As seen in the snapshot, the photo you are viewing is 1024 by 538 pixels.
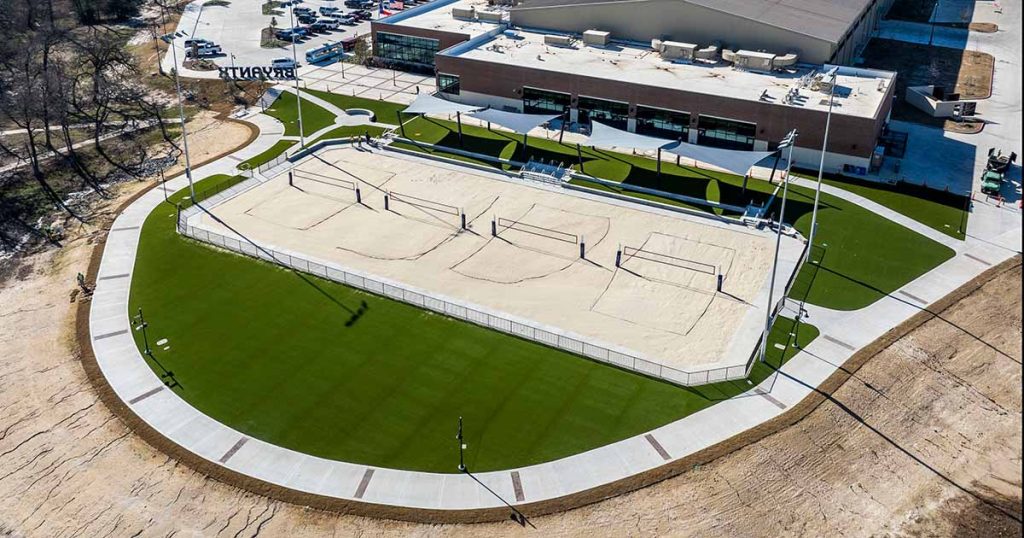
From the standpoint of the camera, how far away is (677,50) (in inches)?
3068

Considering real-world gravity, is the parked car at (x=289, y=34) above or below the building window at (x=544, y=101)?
above

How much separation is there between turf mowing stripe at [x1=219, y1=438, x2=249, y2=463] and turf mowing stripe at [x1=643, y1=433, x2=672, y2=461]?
20128 mm

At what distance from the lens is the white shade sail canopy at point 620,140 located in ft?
205

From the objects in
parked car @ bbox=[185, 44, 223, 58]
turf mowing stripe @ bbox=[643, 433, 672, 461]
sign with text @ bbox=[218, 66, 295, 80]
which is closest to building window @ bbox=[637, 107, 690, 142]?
turf mowing stripe @ bbox=[643, 433, 672, 461]

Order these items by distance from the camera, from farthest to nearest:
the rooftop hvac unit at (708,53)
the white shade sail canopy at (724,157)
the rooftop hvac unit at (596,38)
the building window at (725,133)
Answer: the rooftop hvac unit at (596,38), the rooftop hvac unit at (708,53), the building window at (725,133), the white shade sail canopy at (724,157)

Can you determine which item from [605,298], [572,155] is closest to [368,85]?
[572,155]

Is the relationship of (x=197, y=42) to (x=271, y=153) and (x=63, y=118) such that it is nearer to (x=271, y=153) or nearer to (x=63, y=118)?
(x=63, y=118)

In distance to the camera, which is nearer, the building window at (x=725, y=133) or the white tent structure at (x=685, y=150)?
the white tent structure at (x=685, y=150)

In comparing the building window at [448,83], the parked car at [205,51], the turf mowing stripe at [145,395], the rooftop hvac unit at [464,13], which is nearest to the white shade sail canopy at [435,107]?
the building window at [448,83]

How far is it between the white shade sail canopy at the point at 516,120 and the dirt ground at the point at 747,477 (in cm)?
3508

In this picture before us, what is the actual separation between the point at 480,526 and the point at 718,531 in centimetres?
1040

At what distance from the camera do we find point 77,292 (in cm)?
5016

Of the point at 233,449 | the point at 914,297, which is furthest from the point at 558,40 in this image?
the point at 233,449

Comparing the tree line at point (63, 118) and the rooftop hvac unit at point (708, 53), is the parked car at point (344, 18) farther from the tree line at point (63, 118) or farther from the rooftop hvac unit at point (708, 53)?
the rooftop hvac unit at point (708, 53)
